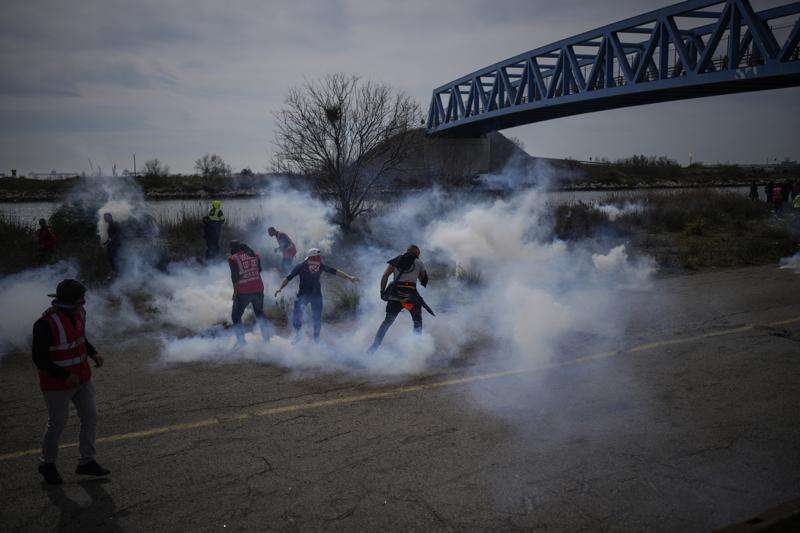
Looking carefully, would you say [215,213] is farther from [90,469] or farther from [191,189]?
[191,189]

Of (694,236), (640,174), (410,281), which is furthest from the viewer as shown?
(640,174)

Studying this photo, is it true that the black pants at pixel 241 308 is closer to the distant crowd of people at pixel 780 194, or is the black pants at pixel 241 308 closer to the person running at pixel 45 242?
the person running at pixel 45 242

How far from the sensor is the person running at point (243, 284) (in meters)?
7.90

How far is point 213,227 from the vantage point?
14.9m

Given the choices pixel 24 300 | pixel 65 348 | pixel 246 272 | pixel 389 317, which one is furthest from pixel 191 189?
pixel 65 348

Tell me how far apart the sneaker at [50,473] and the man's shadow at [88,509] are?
0.15ft

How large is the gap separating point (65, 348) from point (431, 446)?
3324 mm

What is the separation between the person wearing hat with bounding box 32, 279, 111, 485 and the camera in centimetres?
427

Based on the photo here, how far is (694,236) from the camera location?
20.0 metres

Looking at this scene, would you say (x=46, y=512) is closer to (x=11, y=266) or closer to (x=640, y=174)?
(x=11, y=266)

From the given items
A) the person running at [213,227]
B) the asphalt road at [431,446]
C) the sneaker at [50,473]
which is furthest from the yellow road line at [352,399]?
the person running at [213,227]

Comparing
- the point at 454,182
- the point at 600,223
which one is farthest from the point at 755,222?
the point at 454,182

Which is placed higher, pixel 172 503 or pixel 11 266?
pixel 11 266

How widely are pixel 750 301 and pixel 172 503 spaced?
11.3 metres
